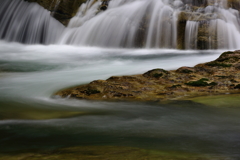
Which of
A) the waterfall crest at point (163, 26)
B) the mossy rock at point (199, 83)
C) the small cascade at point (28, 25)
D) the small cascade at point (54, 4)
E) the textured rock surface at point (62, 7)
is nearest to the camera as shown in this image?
the mossy rock at point (199, 83)

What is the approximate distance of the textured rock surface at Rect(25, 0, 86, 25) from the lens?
22641 mm

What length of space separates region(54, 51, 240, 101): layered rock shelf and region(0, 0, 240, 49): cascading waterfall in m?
9.08

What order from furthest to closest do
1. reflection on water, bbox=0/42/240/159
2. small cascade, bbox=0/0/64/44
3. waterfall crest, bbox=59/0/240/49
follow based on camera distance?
small cascade, bbox=0/0/64/44, waterfall crest, bbox=59/0/240/49, reflection on water, bbox=0/42/240/159

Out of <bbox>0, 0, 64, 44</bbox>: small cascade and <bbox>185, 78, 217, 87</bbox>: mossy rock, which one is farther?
<bbox>0, 0, 64, 44</bbox>: small cascade

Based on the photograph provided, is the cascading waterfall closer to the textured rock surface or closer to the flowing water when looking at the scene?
the textured rock surface

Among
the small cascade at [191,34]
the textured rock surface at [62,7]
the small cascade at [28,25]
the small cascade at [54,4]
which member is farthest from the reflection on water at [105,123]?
the small cascade at [54,4]

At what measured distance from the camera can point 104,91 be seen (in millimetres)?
7250

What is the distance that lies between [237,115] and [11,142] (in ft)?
13.9

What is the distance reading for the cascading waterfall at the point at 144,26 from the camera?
57.2 ft

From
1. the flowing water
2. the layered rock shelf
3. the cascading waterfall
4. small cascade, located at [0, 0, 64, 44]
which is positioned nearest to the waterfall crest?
the cascading waterfall

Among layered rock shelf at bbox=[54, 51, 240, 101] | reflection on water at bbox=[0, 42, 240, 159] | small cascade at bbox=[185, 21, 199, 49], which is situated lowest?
reflection on water at bbox=[0, 42, 240, 159]

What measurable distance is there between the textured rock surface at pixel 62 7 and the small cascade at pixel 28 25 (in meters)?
0.43

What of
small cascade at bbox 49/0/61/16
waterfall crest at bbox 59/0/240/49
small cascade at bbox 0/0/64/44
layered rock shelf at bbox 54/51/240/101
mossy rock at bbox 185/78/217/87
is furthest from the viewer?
small cascade at bbox 49/0/61/16

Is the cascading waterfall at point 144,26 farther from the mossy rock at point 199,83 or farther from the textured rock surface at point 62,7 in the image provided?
the mossy rock at point 199,83
